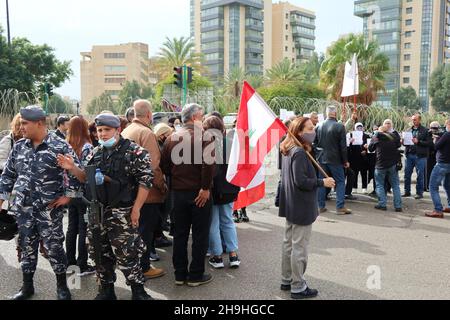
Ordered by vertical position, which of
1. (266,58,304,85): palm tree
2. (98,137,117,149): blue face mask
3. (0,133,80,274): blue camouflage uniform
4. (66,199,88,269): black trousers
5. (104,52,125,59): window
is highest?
(104,52,125,59): window

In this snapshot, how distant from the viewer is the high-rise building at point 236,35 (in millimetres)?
106812

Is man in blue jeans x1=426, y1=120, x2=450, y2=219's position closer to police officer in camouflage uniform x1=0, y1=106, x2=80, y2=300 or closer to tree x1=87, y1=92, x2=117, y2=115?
police officer in camouflage uniform x1=0, y1=106, x2=80, y2=300

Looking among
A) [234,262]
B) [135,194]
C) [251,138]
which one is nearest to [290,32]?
[251,138]

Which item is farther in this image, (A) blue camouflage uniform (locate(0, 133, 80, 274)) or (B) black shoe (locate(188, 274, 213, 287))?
(B) black shoe (locate(188, 274, 213, 287))

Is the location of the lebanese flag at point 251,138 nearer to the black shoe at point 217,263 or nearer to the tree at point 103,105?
the black shoe at point 217,263

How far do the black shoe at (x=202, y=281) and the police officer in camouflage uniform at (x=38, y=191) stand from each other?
127 cm

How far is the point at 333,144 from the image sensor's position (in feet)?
28.1

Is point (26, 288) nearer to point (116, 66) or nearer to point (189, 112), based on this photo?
point (189, 112)

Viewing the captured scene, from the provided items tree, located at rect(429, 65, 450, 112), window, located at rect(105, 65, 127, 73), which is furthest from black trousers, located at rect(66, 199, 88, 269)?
window, located at rect(105, 65, 127, 73)

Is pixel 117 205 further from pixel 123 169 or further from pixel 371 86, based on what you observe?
pixel 371 86

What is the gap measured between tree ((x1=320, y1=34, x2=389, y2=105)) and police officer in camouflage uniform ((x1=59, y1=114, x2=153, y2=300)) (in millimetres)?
34339

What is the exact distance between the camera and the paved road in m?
4.65

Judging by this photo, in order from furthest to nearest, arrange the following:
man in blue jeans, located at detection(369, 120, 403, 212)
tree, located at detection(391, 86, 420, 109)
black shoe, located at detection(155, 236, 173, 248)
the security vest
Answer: tree, located at detection(391, 86, 420, 109)
man in blue jeans, located at detection(369, 120, 403, 212)
black shoe, located at detection(155, 236, 173, 248)
the security vest
